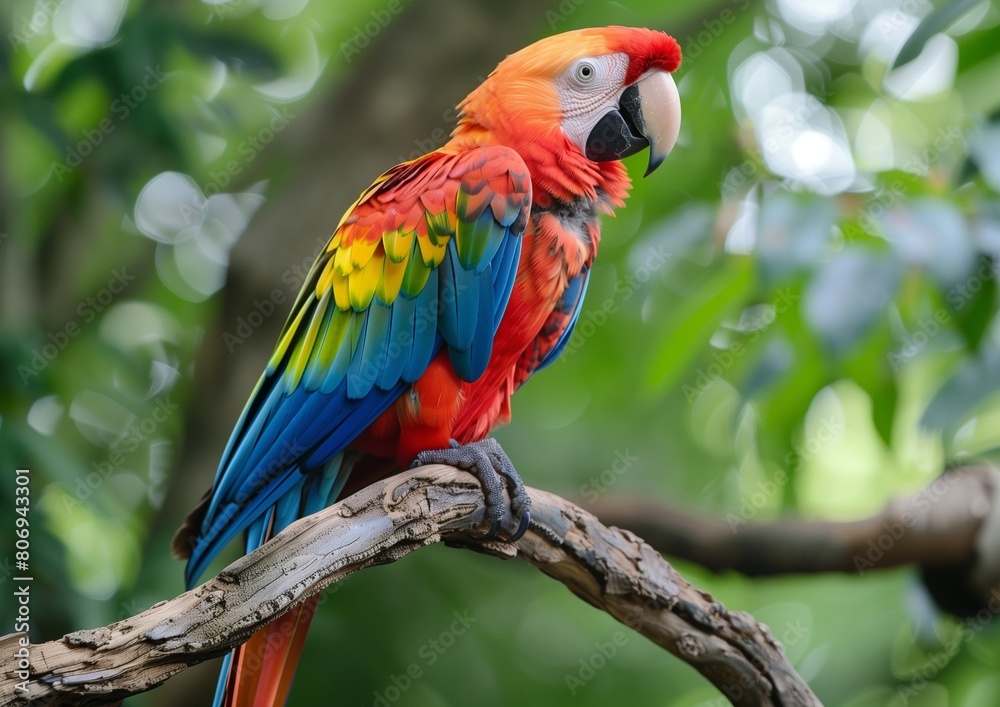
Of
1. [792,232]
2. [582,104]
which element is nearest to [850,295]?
[792,232]

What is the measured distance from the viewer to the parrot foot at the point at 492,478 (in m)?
1.39

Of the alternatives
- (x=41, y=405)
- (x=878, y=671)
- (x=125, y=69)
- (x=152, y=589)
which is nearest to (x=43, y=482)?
(x=41, y=405)

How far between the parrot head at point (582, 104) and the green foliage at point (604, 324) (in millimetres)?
352

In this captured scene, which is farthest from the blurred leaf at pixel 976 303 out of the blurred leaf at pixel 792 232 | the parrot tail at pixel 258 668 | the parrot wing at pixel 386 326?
the parrot tail at pixel 258 668

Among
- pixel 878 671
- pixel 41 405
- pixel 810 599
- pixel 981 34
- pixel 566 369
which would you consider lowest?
pixel 810 599

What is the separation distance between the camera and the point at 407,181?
1.56 m

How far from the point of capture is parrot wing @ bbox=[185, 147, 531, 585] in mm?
1452

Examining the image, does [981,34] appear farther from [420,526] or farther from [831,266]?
[420,526]

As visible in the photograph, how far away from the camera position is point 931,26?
5.35 ft

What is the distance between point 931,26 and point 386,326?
1.15 meters

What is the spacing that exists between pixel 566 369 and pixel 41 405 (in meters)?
1.58

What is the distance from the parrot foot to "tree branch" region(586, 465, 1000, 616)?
0.98 meters

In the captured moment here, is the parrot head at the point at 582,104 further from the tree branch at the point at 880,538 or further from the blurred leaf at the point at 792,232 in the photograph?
the tree branch at the point at 880,538

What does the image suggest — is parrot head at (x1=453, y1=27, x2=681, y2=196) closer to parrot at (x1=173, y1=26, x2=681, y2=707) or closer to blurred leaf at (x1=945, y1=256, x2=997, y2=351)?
parrot at (x1=173, y1=26, x2=681, y2=707)
